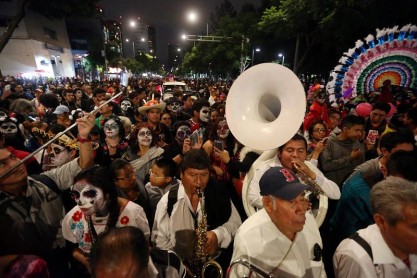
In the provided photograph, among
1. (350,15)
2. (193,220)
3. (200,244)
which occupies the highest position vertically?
(350,15)

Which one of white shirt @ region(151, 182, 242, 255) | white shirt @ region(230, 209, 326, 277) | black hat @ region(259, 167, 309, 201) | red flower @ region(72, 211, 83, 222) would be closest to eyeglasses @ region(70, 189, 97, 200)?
red flower @ region(72, 211, 83, 222)

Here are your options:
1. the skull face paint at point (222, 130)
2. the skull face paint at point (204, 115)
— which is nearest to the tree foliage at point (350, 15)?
the skull face paint at point (204, 115)

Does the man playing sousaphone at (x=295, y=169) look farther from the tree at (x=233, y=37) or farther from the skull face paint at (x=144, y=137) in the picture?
the tree at (x=233, y=37)

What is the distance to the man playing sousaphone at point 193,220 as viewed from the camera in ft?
8.64

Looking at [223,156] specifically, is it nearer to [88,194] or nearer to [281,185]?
[281,185]

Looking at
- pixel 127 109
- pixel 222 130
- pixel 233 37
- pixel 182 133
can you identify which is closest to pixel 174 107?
pixel 127 109

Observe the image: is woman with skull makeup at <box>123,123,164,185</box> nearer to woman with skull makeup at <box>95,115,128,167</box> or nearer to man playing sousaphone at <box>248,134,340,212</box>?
woman with skull makeup at <box>95,115,128,167</box>

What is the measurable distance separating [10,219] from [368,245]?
2.77m

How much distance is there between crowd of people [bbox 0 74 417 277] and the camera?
1836 mm

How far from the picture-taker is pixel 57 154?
11.7 feet

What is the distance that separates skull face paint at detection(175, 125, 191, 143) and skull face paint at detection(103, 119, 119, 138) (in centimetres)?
106

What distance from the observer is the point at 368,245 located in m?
1.88

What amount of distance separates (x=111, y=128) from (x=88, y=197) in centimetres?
220

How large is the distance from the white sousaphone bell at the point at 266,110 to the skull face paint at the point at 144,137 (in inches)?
58.4
